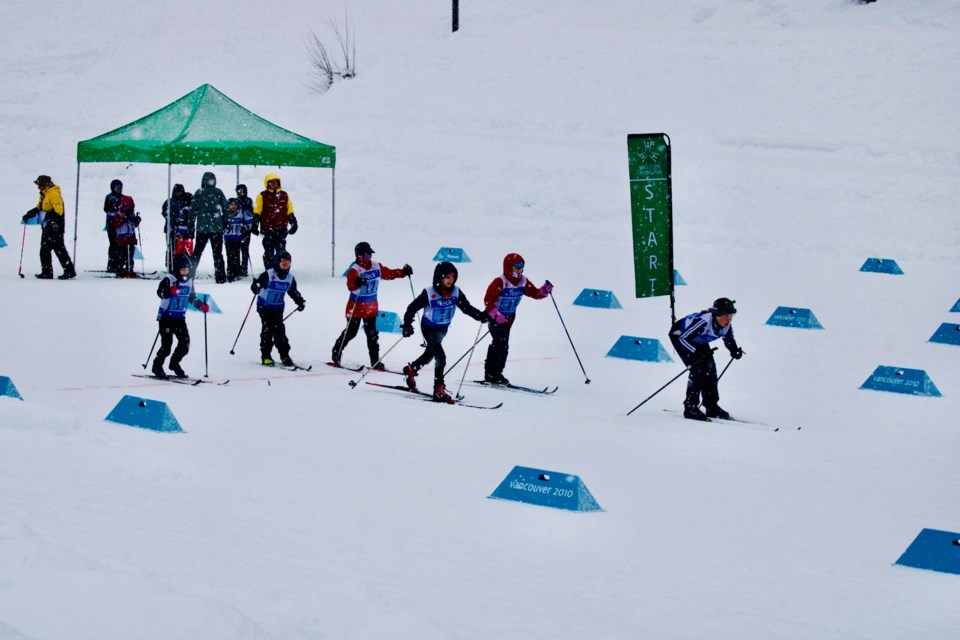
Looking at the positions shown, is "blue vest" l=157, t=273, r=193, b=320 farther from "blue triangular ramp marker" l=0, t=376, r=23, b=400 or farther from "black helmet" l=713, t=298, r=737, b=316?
"black helmet" l=713, t=298, r=737, b=316

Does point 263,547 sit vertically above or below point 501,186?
below

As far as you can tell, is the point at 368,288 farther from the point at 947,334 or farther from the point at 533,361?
the point at 947,334

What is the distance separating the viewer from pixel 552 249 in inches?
866

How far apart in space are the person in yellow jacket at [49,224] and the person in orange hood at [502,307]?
871 centimetres

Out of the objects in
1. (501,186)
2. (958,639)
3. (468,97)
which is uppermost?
(468,97)

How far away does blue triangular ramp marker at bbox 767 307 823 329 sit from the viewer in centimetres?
1545

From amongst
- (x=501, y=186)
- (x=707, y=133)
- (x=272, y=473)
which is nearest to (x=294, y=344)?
(x=272, y=473)

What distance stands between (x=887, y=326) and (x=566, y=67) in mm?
15721

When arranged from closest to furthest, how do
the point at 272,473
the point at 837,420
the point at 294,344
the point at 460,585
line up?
the point at 460,585
the point at 272,473
the point at 837,420
the point at 294,344

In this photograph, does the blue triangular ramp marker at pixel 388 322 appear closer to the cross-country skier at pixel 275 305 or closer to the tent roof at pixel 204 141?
the cross-country skier at pixel 275 305

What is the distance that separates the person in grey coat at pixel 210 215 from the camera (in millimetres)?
18688

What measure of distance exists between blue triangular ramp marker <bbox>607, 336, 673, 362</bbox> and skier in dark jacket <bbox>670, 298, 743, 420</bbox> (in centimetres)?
274

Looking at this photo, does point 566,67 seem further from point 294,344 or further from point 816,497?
point 816,497

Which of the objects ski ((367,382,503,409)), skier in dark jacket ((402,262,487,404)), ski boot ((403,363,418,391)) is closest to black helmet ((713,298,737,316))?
ski ((367,382,503,409))
